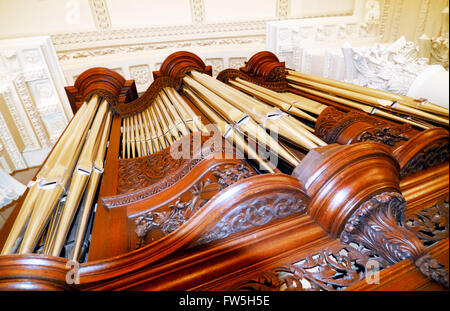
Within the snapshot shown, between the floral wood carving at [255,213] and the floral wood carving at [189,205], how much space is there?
13 cm

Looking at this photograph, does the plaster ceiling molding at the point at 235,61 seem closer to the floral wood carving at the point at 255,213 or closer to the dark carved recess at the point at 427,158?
the dark carved recess at the point at 427,158

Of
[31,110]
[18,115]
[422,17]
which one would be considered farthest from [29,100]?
[422,17]

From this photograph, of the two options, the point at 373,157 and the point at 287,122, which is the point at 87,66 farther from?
the point at 373,157

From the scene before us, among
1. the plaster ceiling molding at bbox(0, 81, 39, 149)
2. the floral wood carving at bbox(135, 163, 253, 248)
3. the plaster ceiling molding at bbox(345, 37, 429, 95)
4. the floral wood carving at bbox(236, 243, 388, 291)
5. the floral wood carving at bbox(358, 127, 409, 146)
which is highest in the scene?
the plaster ceiling molding at bbox(0, 81, 39, 149)

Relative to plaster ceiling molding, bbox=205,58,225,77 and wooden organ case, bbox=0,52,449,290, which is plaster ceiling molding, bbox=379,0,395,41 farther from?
wooden organ case, bbox=0,52,449,290

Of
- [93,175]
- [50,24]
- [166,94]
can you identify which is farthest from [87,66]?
[93,175]

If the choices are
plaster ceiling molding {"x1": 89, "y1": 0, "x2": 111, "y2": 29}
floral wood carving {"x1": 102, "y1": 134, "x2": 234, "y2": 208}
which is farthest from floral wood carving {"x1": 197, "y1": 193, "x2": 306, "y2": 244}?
plaster ceiling molding {"x1": 89, "y1": 0, "x2": 111, "y2": 29}

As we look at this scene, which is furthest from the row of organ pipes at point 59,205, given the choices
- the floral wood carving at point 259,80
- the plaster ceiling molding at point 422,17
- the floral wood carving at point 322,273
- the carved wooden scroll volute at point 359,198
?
the plaster ceiling molding at point 422,17

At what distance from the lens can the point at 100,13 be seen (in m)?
3.36

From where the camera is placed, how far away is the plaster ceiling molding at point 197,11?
3.62 meters

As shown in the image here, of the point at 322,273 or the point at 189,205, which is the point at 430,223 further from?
the point at 189,205

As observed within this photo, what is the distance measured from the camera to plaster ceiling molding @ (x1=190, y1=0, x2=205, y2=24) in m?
3.62

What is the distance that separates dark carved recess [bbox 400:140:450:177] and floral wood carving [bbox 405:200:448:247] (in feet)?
0.40

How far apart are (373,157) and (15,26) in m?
4.37
